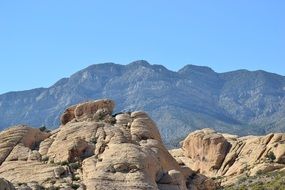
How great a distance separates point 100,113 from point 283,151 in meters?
70.5

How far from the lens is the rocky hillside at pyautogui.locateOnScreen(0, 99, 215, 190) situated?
5375 cm

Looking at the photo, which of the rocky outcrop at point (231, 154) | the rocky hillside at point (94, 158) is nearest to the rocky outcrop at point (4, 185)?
the rocky hillside at point (94, 158)

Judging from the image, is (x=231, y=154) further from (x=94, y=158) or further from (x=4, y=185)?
(x=4, y=185)

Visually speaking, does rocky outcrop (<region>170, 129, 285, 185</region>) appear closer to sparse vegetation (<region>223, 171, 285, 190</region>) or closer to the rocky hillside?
sparse vegetation (<region>223, 171, 285, 190</region>)

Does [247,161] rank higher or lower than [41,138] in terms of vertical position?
lower

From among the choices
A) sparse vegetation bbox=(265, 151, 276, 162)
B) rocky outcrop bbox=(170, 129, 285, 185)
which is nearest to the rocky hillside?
rocky outcrop bbox=(170, 129, 285, 185)

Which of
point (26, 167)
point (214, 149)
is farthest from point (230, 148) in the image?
point (26, 167)

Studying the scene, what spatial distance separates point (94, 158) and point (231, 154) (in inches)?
3447

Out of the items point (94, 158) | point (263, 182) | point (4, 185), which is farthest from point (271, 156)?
point (4, 185)

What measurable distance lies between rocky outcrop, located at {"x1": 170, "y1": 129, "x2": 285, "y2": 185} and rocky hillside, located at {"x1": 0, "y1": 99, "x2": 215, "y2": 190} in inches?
2411

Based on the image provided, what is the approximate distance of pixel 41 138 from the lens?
66000 mm

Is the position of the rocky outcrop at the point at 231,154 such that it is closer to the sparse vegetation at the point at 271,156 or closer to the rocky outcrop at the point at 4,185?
the sparse vegetation at the point at 271,156

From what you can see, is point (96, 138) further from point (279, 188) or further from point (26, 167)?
point (279, 188)

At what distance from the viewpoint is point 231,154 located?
5630 inches
